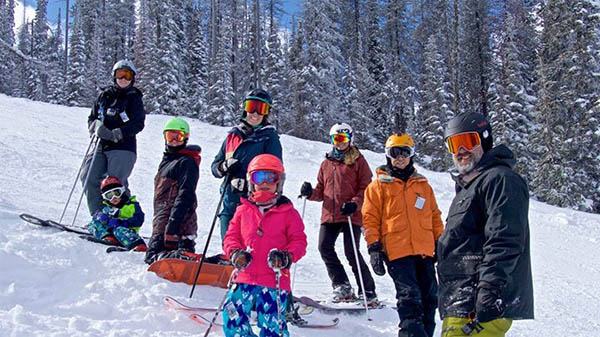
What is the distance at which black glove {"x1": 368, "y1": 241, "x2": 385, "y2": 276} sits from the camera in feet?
14.1

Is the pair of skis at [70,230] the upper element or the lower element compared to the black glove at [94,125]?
lower

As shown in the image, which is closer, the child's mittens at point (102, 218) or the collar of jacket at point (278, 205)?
the collar of jacket at point (278, 205)

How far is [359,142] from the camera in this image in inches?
1225

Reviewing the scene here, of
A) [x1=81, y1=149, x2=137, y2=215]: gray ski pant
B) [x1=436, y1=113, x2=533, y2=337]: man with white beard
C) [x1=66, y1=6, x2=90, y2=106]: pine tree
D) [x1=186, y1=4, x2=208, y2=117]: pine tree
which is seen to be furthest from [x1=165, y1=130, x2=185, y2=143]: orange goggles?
[x1=66, y1=6, x2=90, y2=106]: pine tree

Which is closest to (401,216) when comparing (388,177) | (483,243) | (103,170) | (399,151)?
(388,177)

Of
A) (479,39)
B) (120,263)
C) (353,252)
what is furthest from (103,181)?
(479,39)

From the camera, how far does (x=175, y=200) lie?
548cm

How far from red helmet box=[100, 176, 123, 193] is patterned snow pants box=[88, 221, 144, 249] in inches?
17.1

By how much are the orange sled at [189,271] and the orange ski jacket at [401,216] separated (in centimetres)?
165

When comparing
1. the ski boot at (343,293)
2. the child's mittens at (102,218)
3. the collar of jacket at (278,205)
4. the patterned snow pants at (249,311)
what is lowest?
the ski boot at (343,293)

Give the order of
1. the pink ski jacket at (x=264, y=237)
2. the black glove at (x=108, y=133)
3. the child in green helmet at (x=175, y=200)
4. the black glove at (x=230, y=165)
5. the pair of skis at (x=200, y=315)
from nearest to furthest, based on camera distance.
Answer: the pink ski jacket at (x=264, y=237) → the pair of skis at (x=200, y=315) → the black glove at (x=230, y=165) → the child in green helmet at (x=175, y=200) → the black glove at (x=108, y=133)

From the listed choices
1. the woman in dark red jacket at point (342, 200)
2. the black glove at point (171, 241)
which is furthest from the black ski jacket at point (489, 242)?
the black glove at point (171, 241)

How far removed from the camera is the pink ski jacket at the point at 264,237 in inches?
148

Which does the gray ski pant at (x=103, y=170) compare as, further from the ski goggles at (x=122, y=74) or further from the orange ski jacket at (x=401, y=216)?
the orange ski jacket at (x=401, y=216)
